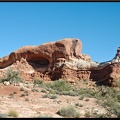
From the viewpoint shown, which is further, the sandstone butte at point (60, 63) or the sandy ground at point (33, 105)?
the sandstone butte at point (60, 63)

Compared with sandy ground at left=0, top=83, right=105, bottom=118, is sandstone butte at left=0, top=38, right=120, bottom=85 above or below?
above

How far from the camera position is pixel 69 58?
4169 centimetres

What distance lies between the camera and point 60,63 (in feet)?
137

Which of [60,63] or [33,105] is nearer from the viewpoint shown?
[33,105]

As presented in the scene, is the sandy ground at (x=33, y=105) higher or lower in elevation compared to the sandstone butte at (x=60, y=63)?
lower

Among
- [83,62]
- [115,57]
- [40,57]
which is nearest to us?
[115,57]

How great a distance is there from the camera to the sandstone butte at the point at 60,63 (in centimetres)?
3909

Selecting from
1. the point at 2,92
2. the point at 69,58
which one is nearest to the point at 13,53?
the point at 69,58

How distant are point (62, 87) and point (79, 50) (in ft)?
51.5

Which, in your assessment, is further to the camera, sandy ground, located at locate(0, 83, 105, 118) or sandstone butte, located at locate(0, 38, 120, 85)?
sandstone butte, located at locate(0, 38, 120, 85)

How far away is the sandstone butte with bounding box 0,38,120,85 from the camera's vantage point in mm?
39094

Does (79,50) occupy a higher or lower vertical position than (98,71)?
higher

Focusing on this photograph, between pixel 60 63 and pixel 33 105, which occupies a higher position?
pixel 60 63

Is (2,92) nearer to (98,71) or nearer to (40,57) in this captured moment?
(98,71)
